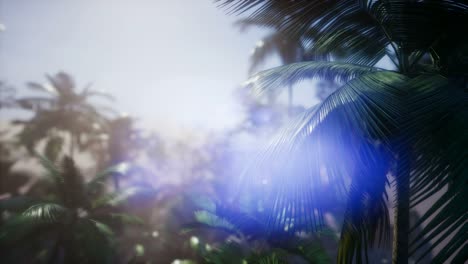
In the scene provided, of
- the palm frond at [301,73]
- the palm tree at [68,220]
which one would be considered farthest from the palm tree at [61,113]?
the palm frond at [301,73]

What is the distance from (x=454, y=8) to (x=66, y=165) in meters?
10.0

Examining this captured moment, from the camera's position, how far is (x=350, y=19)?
2682mm

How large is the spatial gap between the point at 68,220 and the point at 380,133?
9.22 metres

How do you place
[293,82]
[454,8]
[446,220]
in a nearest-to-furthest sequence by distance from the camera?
[446,220] < [454,8] < [293,82]

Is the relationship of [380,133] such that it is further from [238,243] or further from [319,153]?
[238,243]

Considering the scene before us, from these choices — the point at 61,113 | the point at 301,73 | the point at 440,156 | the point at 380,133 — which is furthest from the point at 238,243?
the point at 61,113

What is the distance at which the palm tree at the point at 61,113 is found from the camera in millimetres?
16391

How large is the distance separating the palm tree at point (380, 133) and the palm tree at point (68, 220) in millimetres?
7276

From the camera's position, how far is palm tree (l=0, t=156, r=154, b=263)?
681 centimetres

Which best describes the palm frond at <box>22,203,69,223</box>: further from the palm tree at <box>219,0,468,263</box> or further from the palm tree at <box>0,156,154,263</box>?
the palm tree at <box>219,0,468,263</box>

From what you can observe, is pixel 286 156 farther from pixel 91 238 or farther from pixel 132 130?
pixel 132 130

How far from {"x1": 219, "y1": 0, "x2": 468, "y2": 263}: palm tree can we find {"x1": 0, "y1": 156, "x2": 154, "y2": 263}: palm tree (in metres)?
7.28

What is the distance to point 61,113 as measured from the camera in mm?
17422

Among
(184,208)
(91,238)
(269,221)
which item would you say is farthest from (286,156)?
(184,208)
